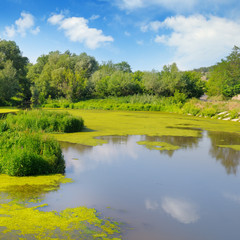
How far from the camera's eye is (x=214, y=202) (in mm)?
5832

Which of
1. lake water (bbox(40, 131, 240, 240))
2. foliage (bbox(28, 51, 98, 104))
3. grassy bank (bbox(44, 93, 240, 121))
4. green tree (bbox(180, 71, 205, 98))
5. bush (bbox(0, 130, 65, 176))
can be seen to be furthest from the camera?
foliage (bbox(28, 51, 98, 104))

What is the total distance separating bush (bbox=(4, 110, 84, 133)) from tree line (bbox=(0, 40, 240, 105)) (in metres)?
26.5

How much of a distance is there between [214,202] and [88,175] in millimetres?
3186

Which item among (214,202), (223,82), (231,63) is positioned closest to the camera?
(214,202)

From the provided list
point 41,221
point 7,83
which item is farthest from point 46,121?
point 7,83

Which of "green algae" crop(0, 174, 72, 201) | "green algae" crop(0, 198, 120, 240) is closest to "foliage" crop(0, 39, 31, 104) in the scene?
"green algae" crop(0, 174, 72, 201)

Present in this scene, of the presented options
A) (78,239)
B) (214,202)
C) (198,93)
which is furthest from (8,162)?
(198,93)

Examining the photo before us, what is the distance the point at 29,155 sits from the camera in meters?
6.91

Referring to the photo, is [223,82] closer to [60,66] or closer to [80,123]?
[60,66]

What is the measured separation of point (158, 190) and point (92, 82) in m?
42.3

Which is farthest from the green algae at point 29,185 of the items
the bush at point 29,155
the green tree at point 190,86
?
the green tree at point 190,86

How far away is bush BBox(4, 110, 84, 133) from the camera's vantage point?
13273 mm

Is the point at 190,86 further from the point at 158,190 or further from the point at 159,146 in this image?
the point at 158,190

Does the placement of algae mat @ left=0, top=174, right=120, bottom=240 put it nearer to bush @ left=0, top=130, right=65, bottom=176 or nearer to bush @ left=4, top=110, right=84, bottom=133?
bush @ left=0, top=130, right=65, bottom=176
